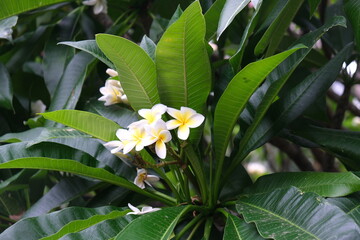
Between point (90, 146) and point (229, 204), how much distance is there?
0.32 meters

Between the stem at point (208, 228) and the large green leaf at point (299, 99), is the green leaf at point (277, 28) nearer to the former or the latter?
the large green leaf at point (299, 99)

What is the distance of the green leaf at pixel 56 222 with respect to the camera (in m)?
0.86

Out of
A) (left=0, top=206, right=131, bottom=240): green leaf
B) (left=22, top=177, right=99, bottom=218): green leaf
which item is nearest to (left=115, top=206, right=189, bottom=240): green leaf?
(left=0, top=206, right=131, bottom=240): green leaf

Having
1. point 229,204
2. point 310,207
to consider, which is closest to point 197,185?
point 229,204

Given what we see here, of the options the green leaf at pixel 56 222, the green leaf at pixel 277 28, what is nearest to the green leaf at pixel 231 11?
the green leaf at pixel 277 28

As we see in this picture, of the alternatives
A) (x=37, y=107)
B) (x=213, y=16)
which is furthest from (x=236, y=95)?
(x=37, y=107)

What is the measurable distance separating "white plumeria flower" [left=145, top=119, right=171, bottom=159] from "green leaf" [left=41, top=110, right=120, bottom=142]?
Answer: 0.47 ft

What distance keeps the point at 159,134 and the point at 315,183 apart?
274 mm

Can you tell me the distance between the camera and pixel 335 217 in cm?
71

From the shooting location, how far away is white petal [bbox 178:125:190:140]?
2.70 ft

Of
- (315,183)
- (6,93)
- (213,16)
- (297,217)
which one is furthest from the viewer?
(6,93)

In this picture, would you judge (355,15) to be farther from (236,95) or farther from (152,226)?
(152,226)

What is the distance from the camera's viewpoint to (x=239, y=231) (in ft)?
2.61

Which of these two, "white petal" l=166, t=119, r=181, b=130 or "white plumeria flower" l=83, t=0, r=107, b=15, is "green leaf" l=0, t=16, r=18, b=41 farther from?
"white petal" l=166, t=119, r=181, b=130
